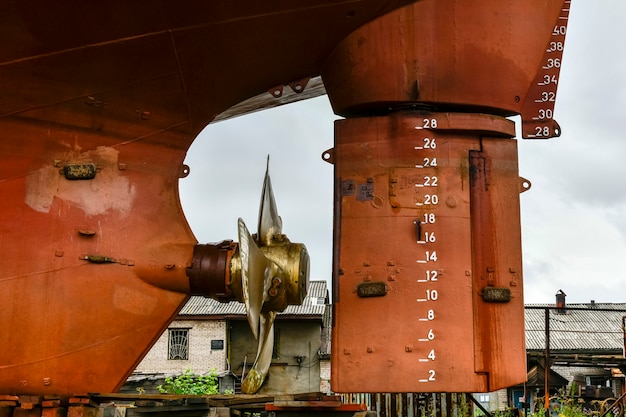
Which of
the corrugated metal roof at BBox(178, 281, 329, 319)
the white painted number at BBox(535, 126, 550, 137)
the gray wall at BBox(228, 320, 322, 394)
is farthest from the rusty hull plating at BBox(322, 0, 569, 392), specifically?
the gray wall at BBox(228, 320, 322, 394)

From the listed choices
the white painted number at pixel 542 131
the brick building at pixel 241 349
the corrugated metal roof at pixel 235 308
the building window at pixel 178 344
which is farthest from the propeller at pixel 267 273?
the building window at pixel 178 344

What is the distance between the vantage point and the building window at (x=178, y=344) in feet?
92.8

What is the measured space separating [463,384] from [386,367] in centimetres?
67

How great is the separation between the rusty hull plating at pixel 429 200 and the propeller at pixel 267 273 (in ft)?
1.40

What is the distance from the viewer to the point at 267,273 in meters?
6.48

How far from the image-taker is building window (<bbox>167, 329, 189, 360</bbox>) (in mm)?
28297

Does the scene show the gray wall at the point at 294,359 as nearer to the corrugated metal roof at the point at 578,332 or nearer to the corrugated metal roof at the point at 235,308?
the corrugated metal roof at the point at 235,308

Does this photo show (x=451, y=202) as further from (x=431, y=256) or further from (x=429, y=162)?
(x=431, y=256)

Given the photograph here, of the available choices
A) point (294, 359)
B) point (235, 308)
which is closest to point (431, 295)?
point (294, 359)

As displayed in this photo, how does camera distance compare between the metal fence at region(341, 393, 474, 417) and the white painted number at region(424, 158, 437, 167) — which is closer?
the white painted number at region(424, 158, 437, 167)

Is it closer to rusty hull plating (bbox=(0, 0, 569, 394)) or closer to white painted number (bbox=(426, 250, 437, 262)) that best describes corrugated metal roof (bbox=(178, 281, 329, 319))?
rusty hull plating (bbox=(0, 0, 569, 394))

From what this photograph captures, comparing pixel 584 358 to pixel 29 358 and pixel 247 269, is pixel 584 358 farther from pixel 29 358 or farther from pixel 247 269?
pixel 29 358

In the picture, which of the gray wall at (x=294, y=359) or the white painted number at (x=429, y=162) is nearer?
the white painted number at (x=429, y=162)

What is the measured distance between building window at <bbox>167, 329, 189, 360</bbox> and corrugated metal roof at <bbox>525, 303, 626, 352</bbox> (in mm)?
13293
